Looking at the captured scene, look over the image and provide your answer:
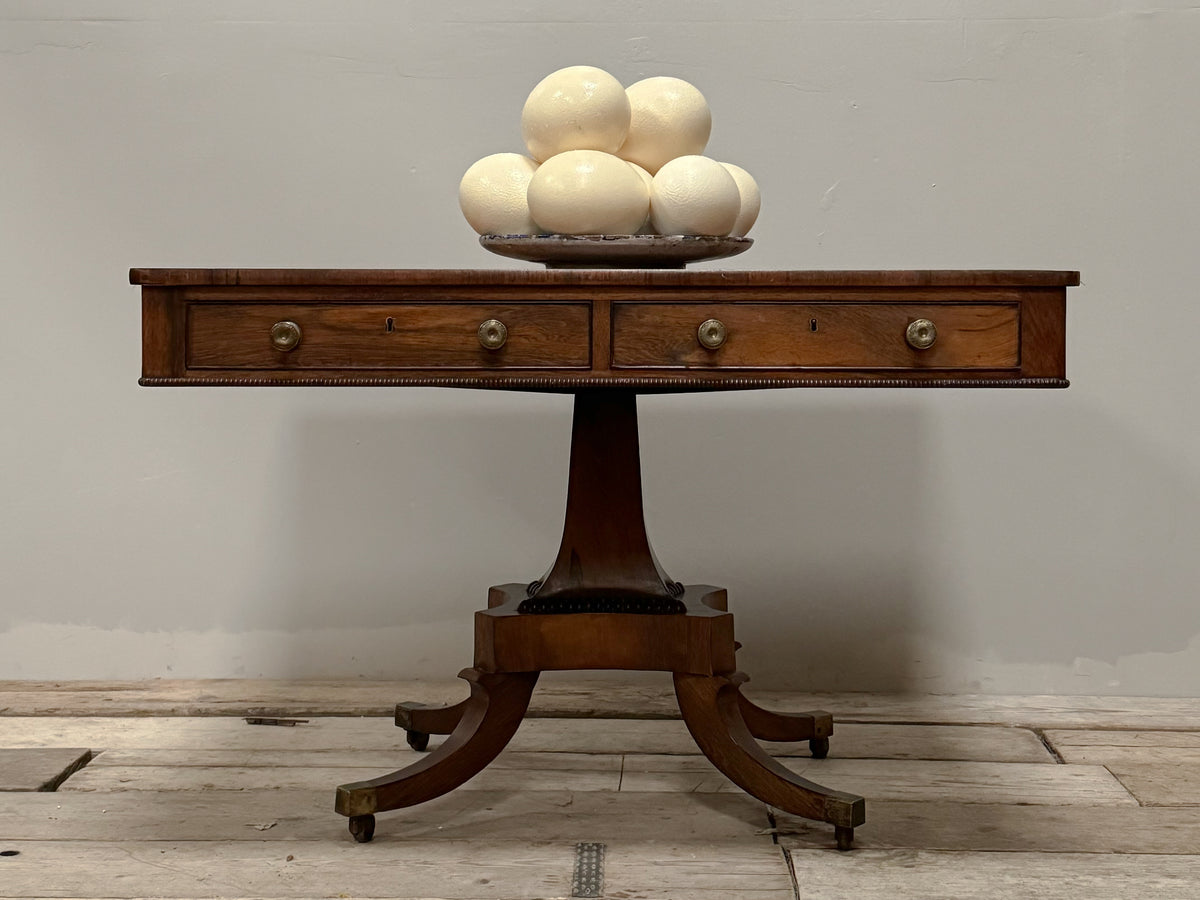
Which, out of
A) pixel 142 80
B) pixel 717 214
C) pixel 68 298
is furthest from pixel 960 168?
pixel 68 298

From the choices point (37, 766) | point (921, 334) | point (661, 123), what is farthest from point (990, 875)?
point (37, 766)

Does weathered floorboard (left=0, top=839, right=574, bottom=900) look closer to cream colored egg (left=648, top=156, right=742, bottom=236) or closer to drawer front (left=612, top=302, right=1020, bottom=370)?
drawer front (left=612, top=302, right=1020, bottom=370)

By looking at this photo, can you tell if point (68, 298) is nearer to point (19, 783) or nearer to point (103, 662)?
point (103, 662)

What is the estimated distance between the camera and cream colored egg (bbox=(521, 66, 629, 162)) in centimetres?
142

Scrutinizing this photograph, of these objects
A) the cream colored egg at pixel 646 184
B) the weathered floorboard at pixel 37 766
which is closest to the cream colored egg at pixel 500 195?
the cream colored egg at pixel 646 184

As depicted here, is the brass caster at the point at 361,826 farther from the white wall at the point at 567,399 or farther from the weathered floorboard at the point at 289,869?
the white wall at the point at 567,399

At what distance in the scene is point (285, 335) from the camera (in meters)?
1.33

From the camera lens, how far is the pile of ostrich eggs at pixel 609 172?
4.54 ft

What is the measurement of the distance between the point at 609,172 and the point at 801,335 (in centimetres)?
28

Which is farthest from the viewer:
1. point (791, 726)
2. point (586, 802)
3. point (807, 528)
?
point (807, 528)

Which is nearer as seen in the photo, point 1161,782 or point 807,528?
point 1161,782

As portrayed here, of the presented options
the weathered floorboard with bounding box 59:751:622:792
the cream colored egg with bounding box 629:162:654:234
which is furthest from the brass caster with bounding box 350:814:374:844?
the cream colored egg with bounding box 629:162:654:234

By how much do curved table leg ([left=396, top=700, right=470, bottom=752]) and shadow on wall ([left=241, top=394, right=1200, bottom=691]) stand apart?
0.39m

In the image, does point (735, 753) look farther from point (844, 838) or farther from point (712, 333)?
point (712, 333)
